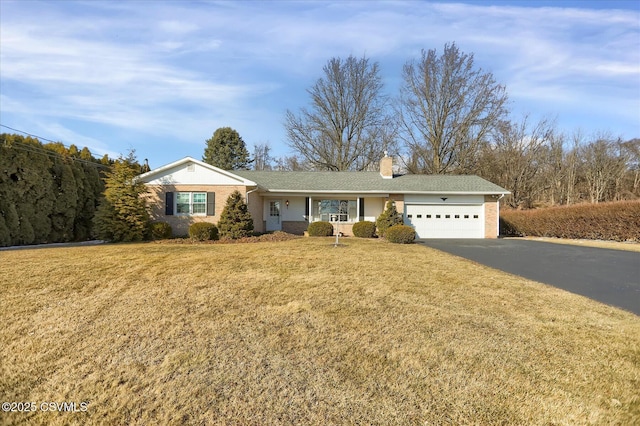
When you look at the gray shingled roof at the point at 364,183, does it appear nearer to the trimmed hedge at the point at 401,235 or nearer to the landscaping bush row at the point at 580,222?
the landscaping bush row at the point at 580,222

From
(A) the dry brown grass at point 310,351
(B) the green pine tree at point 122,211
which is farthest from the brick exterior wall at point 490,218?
(B) the green pine tree at point 122,211

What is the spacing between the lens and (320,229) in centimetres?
1836

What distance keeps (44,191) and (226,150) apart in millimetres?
23855

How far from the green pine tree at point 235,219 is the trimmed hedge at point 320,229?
12.1 ft

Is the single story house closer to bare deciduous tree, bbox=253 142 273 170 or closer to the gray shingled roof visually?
the gray shingled roof

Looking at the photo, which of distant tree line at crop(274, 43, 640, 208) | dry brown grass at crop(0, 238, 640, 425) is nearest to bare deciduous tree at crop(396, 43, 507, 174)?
distant tree line at crop(274, 43, 640, 208)

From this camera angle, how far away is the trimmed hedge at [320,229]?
18.4 m

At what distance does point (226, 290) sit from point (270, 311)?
1.39 meters

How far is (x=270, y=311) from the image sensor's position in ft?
17.3

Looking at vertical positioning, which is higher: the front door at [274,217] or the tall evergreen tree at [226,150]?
the tall evergreen tree at [226,150]

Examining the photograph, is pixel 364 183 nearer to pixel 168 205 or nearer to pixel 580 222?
pixel 168 205

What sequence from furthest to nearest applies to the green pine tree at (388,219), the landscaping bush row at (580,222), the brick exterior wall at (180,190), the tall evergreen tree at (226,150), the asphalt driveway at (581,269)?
the tall evergreen tree at (226,150)
the green pine tree at (388,219)
the brick exterior wall at (180,190)
the landscaping bush row at (580,222)
the asphalt driveway at (581,269)

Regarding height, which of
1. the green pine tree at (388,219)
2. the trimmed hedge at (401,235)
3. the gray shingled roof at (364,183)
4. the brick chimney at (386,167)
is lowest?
the trimmed hedge at (401,235)

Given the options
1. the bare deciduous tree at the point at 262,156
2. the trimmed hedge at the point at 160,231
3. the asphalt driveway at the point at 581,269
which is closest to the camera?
the asphalt driveway at the point at 581,269
